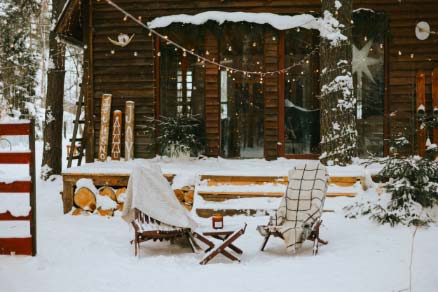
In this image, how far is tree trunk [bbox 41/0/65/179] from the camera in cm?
1214

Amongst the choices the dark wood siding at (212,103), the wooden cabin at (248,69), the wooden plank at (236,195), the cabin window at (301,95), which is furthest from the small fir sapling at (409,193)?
Result: the dark wood siding at (212,103)

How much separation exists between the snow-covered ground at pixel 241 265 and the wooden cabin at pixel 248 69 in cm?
405

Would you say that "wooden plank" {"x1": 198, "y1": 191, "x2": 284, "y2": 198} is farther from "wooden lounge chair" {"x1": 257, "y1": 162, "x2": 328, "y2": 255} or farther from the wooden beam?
the wooden beam

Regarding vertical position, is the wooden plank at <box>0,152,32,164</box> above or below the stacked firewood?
above

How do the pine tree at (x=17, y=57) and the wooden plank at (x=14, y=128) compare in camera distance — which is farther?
the pine tree at (x=17, y=57)

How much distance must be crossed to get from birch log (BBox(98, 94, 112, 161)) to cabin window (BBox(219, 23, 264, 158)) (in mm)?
2524

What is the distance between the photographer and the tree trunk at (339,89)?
8211 millimetres

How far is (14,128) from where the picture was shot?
5.77 metres

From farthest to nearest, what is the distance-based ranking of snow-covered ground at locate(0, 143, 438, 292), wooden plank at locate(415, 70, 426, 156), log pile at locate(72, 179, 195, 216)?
wooden plank at locate(415, 70, 426, 156)
log pile at locate(72, 179, 195, 216)
snow-covered ground at locate(0, 143, 438, 292)

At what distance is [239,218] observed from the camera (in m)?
7.78

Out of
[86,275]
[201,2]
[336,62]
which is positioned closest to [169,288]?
[86,275]

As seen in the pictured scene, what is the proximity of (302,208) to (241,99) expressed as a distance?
523 centimetres

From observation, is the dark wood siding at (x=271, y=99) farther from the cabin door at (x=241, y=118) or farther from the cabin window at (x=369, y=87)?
the cabin window at (x=369, y=87)

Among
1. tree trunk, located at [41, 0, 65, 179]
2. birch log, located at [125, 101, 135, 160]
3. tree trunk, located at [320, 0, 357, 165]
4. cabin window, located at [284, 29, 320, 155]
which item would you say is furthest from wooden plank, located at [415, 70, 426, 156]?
tree trunk, located at [41, 0, 65, 179]
